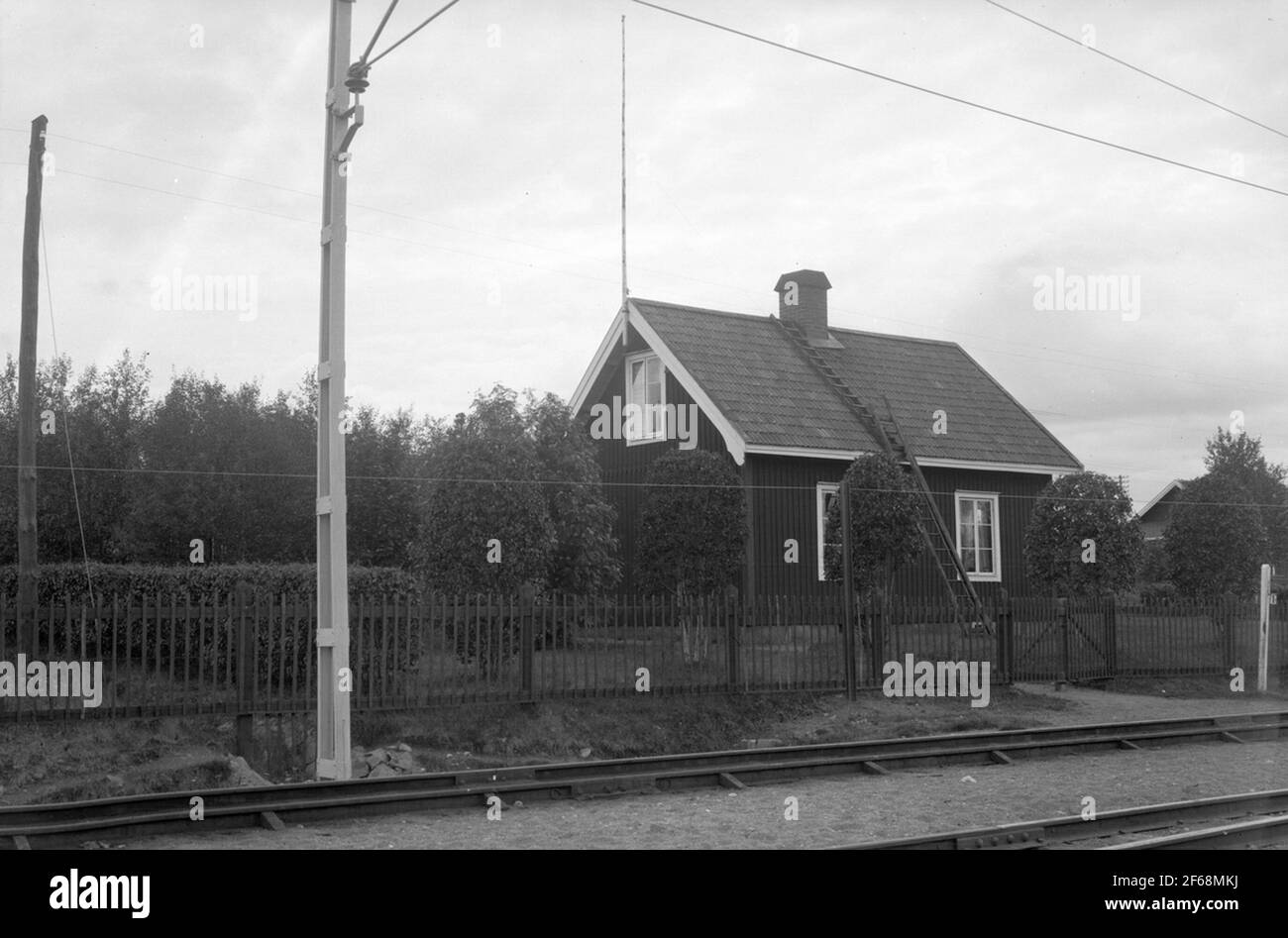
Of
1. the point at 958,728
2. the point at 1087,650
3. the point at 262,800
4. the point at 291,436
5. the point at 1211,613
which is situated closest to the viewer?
the point at 262,800

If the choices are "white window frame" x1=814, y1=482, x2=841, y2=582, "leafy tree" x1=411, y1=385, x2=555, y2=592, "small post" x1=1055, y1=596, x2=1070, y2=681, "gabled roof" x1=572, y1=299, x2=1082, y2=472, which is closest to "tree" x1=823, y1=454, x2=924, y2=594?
"small post" x1=1055, y1=596, x2=1070, y2=681

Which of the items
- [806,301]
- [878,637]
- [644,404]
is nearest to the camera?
[878,637]

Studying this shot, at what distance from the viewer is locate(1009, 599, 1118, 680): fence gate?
874 inches

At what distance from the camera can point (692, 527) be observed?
75.5 ft

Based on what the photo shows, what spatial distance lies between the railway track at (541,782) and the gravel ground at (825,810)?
0.17 m

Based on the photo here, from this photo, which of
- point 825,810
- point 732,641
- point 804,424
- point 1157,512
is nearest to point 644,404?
point 804,424

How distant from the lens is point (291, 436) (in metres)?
35.2

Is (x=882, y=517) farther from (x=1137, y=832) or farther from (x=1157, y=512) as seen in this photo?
(x=1157, y=512)

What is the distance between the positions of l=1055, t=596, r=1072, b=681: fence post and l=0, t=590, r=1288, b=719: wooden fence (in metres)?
0.03

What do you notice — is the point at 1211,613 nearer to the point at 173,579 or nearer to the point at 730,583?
the point at 730,583

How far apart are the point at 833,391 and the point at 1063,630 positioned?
8.11 m

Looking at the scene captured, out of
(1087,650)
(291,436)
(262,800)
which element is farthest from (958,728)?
(291,436)

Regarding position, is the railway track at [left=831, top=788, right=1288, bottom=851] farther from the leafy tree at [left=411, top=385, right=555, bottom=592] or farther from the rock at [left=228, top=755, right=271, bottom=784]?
the leafy tree at [left=411, top=385, right=555, bottom=592]

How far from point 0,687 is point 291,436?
71.2ft
